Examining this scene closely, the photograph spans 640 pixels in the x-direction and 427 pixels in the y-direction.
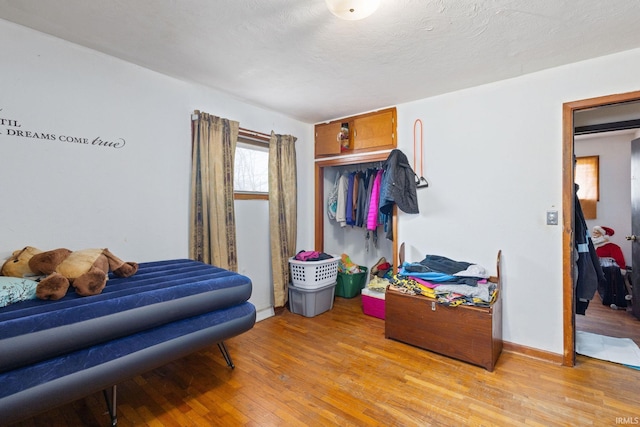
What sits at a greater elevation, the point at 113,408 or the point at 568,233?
the point at 568,233

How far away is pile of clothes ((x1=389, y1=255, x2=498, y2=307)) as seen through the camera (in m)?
2.22

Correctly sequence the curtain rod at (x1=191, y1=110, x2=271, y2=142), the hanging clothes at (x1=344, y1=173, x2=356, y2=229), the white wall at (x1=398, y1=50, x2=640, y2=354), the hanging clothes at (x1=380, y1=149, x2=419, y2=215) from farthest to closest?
the hanging clothes at (x1=344, y1=173, x2=356, y2=229) → the curtain rod at (x1=191, y1=110, x2=271, y2=142) → the hanging clothes at (x1=380, y1=149, x2=419, y2=215) → the white wall at (x1=398, y1=50, x2=640, y2=354)

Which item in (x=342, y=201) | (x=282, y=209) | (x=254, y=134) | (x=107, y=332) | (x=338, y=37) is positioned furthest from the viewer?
(x=342, y=201)

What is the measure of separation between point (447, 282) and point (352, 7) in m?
2.06

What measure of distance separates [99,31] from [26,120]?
0.70m

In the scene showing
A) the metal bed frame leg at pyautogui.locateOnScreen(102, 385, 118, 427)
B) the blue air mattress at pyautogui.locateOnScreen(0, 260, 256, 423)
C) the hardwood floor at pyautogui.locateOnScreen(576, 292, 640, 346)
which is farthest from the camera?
the hardwood floor at pyautogui.locateOnScreen(576, 292, 640, 346)

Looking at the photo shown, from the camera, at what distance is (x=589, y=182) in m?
4.32

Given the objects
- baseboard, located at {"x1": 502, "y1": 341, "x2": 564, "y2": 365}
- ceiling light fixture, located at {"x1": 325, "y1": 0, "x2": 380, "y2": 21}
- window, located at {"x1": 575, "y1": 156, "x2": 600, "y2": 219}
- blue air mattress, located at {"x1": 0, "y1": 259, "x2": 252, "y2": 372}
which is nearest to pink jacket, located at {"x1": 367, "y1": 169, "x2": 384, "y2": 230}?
baseboard, located at {"x1": 502, "y1": 341, "x2": 564, "y2": 365}

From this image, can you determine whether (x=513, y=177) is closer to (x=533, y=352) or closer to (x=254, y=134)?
(x=533, y=352)

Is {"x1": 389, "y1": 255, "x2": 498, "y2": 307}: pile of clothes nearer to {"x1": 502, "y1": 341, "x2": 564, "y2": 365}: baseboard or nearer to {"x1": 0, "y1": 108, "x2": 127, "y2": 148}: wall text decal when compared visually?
{"x1": 502, "y1": 341, "x2": 564, "y2": 365}: baseboard

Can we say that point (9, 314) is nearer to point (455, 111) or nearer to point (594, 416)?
point (594, 416)

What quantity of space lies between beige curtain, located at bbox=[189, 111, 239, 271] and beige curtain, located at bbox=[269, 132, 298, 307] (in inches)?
20.8

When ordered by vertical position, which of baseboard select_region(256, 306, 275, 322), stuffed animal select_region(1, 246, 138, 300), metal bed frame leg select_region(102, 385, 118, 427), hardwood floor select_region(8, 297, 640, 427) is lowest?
hardwood floor select_region(8, 297, 640, 427)

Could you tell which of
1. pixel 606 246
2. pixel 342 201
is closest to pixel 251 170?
pixel 342 201
